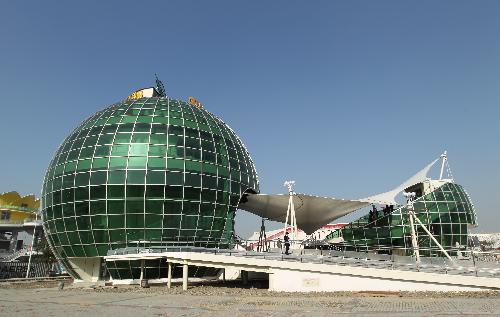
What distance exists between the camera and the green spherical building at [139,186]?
38719 millimetres

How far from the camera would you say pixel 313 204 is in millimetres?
48281

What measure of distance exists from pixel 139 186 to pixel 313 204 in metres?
20.9

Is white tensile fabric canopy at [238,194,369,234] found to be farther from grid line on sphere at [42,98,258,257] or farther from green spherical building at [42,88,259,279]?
grid line on sphere at [42,98,258,257]

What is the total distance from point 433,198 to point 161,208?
99.9ft

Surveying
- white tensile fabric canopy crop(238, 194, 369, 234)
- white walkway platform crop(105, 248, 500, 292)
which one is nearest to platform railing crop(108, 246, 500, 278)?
white walkway platform crop(105, 248, 500, 292)

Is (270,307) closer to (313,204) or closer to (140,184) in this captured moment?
(140,184)

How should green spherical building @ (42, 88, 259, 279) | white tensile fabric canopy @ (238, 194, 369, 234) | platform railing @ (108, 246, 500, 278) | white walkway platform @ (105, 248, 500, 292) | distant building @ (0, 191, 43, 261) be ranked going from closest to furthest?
white walkway platform @ (105, 248, 500, 292) < platform railing @ (108, 246, 500, 278) < green spherical building @ (42, 88, 259, 279) < white tensile fabric canopy @ (238, 194, 369, 234) < distant building @ (0, 191, 43, 261)

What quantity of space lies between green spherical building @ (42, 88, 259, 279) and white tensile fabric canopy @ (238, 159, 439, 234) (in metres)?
3.70

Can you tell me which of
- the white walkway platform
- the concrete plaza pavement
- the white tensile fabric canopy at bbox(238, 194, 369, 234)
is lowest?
the concrete plaza pavement

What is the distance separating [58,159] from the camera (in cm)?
4488

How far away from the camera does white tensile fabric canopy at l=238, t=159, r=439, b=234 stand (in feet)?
152

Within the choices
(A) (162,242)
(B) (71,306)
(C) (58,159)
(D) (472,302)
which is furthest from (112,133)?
(D) (472,302)

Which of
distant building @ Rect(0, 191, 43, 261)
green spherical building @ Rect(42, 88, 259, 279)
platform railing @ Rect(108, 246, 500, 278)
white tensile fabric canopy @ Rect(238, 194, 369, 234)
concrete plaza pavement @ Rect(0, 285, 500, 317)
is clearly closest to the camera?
concrete plaza pavement @ Rect(0, 285, 500, 317)

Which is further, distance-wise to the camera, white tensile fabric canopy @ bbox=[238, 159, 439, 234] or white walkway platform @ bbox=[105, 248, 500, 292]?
white tensile fabric canopy @ bbox=[238, 159, 439, 234]
